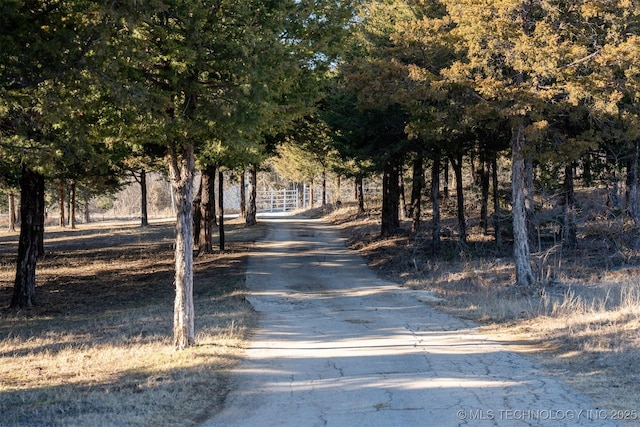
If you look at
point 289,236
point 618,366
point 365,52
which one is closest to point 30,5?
point 618,366

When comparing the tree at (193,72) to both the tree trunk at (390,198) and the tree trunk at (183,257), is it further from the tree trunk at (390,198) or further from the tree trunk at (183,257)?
the tree trunk at (390,198)

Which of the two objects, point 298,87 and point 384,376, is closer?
point 384,376

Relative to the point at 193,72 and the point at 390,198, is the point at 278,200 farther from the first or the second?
the point at 193,72

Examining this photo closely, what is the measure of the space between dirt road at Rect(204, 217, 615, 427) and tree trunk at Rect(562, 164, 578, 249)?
26.8 feet

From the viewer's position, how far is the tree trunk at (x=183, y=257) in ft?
33.0

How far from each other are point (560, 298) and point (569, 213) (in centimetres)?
833

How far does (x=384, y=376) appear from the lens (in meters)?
8.32

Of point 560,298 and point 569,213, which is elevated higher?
point 569,213

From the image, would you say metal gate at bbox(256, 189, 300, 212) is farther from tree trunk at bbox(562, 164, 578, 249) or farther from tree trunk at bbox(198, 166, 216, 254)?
tree trunk at bbox(562, 164, 578, 249)

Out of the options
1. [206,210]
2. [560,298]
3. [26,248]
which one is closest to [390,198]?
[206,210]

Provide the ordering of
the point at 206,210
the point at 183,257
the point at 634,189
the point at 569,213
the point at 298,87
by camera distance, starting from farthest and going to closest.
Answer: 1. the point at 206,210
2. the point at 569,213
3. the point at 634,189
4. the point at 298,87
5. the point at 183,257

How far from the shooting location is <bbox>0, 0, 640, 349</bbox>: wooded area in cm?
939

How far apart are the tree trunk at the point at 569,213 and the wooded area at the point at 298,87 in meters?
0.07

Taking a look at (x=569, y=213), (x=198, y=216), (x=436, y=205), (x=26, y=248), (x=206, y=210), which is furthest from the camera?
(x=198, y=216)
